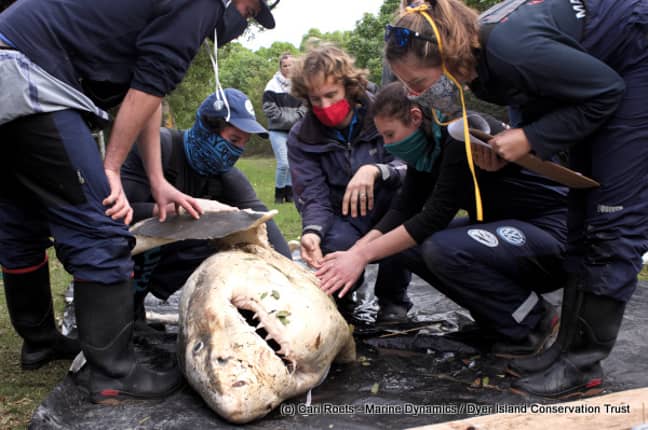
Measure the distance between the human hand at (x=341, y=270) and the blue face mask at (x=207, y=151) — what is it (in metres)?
0.78

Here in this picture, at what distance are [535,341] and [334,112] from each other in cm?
162

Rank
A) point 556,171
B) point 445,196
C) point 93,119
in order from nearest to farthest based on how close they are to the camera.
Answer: point 556,171
point 93,119
point 445,196

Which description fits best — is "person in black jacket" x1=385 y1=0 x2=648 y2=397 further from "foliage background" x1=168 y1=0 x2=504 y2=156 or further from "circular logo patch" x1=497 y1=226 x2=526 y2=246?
"foliage background" x1=168 y1=0 x2=504 y2=156

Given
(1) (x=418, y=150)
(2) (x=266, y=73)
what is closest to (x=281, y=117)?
(1) (x=418, y=150)

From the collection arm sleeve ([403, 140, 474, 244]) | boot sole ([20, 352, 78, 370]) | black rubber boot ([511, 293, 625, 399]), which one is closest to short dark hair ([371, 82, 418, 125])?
arm sleeve ([403, 140, 474, 244])

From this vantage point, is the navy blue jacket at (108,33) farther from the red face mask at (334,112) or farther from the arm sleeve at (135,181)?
the red face mask at (334,112)

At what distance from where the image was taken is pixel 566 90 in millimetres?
2260

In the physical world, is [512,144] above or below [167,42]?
below

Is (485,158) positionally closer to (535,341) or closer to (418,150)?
(418,150)

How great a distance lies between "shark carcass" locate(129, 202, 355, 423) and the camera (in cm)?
220

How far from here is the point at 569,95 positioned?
2273 millimetres

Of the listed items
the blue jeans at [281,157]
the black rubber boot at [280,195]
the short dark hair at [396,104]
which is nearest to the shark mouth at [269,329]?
the short dark hair at [396,104]

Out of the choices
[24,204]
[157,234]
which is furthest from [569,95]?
[24,204]

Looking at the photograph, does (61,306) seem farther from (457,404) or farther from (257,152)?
(257,152)
